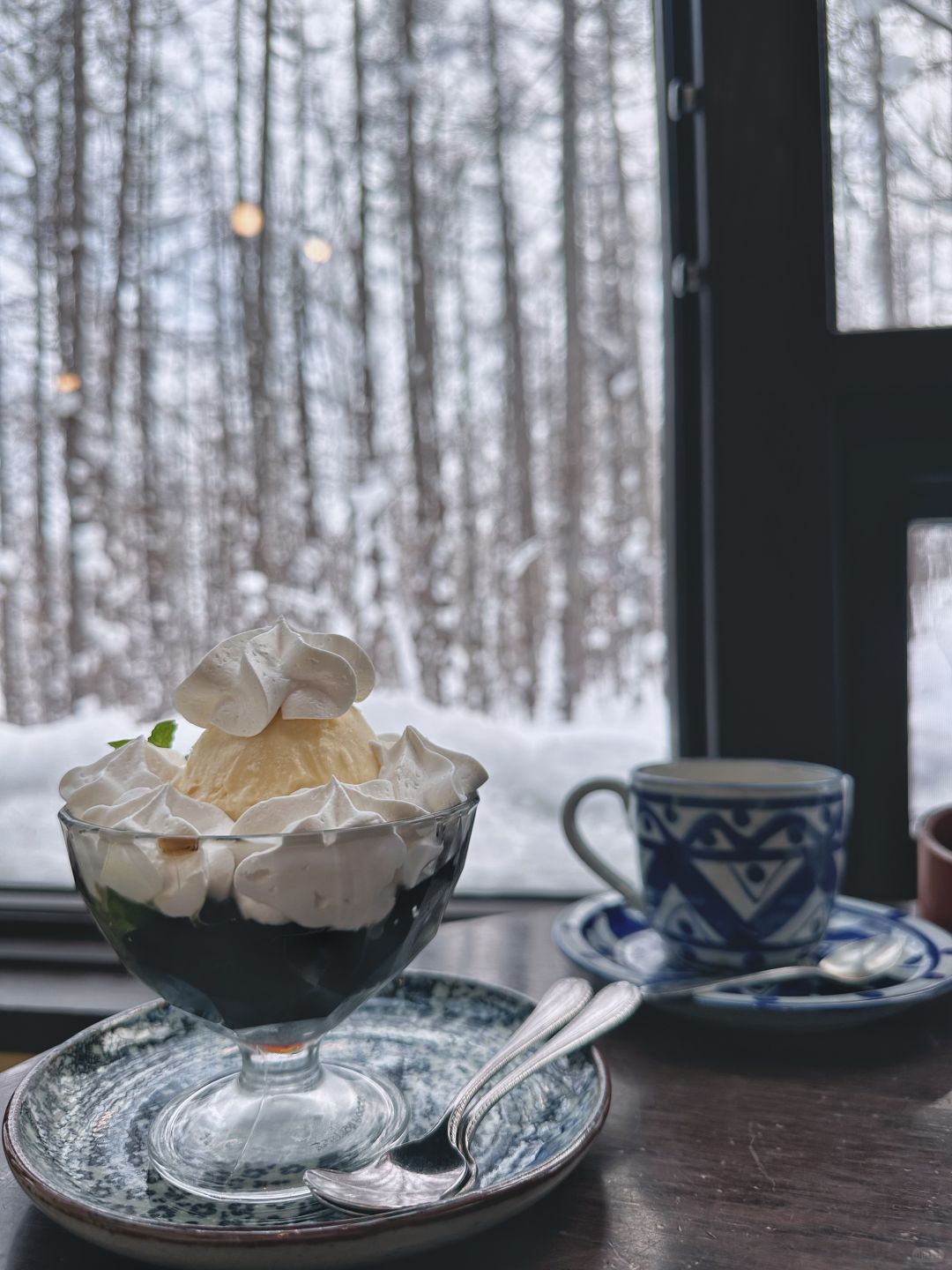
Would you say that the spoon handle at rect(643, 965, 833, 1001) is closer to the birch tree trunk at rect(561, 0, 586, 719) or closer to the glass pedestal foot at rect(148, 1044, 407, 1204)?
the glass pedestal foot at rect(148, 1044, 407, 1204)

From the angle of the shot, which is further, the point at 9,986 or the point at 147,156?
the point at 147,156

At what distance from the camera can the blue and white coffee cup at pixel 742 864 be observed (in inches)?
26.3

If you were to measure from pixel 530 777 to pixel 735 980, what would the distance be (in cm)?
60

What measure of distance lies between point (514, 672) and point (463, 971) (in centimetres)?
50

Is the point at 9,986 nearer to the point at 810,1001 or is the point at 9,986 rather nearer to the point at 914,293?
the point at 810,1001

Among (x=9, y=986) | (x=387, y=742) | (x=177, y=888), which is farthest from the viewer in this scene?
(x=9, y=986)

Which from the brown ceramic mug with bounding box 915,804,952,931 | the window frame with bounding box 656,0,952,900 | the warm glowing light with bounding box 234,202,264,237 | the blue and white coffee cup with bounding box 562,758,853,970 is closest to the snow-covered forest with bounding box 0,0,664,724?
the warm glowing light with bounding box 234,202,264,237

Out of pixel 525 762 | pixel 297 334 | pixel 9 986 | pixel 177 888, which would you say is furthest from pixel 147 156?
pixel 177 888

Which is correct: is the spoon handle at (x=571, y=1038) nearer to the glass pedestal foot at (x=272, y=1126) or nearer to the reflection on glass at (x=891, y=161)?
the glass pedestal foot at (x=272, y=1126)

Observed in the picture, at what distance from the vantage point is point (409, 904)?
1.56ft

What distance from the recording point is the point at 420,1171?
430mm

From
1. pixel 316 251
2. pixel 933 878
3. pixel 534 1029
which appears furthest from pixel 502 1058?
pixel 316 251

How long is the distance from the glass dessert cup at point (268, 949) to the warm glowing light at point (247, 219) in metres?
0.99

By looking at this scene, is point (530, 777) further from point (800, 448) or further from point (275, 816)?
point (275, 816)
